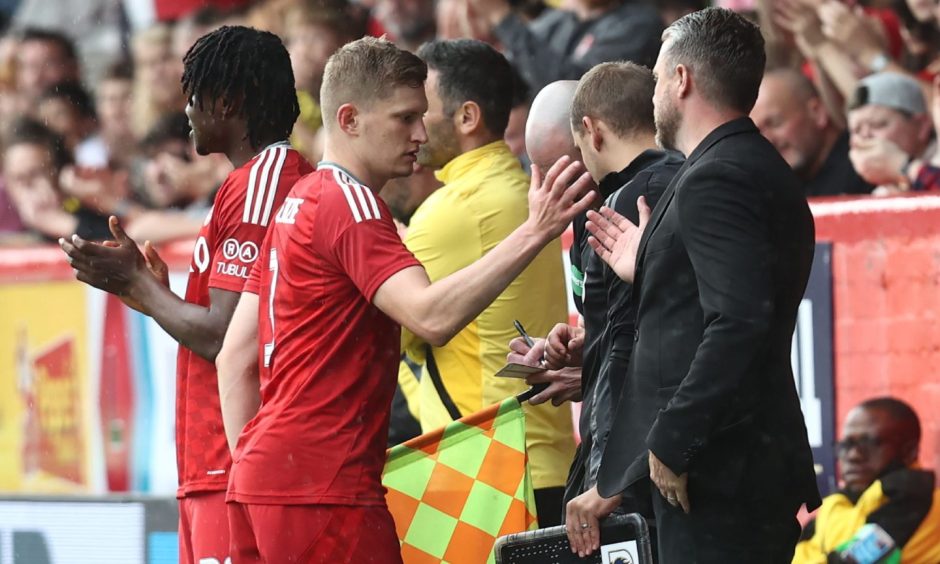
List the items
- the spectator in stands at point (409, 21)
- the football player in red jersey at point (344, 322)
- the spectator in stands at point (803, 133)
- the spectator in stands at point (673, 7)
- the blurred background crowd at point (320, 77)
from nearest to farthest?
the football player in red jersey at point (344, 322) → the blurred background crowd at point (320, 77) → the spectator in stands at point (803, 133) → the spectator in stands at point (673, 7) → the spectator in stands at point (409, 21)

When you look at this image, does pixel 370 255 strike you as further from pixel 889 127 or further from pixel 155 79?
pixel 155 79

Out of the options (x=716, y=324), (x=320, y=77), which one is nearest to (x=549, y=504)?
(x=716, y=324)

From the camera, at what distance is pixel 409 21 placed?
34.9ft

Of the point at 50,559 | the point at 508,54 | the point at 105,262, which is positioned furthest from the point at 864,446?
the point at 50,559

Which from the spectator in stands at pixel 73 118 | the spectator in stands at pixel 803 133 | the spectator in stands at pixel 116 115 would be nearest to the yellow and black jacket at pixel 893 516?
the spectator in stands at pixel 803 133

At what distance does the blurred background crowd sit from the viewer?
8195 millimetres

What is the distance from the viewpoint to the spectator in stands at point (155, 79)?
12383 millimetres

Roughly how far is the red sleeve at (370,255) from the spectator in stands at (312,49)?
18.8 feet

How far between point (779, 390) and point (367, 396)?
112 cm

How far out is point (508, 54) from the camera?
30.9ft

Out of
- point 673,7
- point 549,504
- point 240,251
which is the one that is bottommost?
point 549,504

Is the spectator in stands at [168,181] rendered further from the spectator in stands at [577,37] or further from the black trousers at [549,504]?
the black trousers at [549,504]

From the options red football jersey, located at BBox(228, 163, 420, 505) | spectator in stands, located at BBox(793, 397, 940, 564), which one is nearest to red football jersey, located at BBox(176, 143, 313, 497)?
red football jersey, located at BBox(228, 163, 420, 505)

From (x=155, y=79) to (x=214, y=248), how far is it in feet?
25.2
